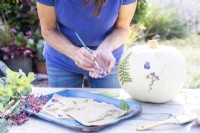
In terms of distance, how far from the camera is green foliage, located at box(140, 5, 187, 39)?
15.0 ft

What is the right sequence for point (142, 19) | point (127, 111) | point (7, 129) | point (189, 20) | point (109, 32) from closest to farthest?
point (7, 129) → point (127, 111) → point (109, 32) → point (142, 19) → point (189, 20)

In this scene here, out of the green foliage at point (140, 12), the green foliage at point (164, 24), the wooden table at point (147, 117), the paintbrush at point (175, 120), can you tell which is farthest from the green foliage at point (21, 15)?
the paintbrush at point (175, 120)

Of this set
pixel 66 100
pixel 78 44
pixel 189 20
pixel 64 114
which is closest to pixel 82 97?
pixel 66 100

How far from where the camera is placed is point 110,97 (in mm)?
1286

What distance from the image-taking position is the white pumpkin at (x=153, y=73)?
1233 mm

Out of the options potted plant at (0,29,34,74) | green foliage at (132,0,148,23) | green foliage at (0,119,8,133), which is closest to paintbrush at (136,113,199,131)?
green foliage at (0,119,8,133)

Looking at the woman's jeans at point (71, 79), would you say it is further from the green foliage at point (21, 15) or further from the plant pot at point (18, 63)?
the green foliage at point (21, 15)

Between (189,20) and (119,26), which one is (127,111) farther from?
(189,20)

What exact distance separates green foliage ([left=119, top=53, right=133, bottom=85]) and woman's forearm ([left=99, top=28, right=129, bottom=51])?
0.12m

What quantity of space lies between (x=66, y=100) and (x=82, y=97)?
7 centimetres

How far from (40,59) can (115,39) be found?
205 centimetres

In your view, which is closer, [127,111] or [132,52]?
[127,111]

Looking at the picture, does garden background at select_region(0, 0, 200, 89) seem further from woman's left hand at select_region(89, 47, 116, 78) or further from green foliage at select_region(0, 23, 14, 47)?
woman's left hand at select_region(89, 47, 116, 78)

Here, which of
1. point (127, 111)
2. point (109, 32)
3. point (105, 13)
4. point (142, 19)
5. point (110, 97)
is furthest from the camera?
point (142, 19)
